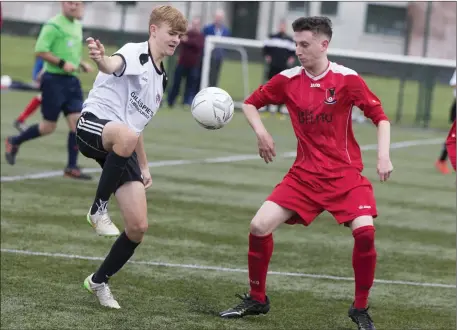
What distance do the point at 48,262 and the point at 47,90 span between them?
4799 mm

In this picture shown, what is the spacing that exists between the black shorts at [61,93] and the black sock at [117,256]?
5.95m

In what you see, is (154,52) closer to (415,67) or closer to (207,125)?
(207,125)

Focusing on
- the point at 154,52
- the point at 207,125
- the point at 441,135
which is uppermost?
the point at 154,52

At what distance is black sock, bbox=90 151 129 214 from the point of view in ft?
23.9

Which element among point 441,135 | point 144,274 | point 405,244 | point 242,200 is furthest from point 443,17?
point 144,274

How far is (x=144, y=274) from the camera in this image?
884 centimetres

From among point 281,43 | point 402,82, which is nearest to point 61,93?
point 281,43

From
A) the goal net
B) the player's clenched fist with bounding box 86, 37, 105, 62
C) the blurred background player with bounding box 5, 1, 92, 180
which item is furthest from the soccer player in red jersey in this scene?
the goal net

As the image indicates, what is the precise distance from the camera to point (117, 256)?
7609 millimetres

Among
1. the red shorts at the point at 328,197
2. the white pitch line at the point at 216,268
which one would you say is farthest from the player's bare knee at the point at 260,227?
the white pitch line at the point at 216,268

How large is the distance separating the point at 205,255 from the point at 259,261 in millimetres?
2264

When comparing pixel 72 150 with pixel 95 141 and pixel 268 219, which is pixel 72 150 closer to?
pixel 95 141

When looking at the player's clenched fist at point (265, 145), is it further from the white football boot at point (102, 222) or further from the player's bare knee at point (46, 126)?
the player's bare knee at point (46, 126)

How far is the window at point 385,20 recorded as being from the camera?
97.0 feet
